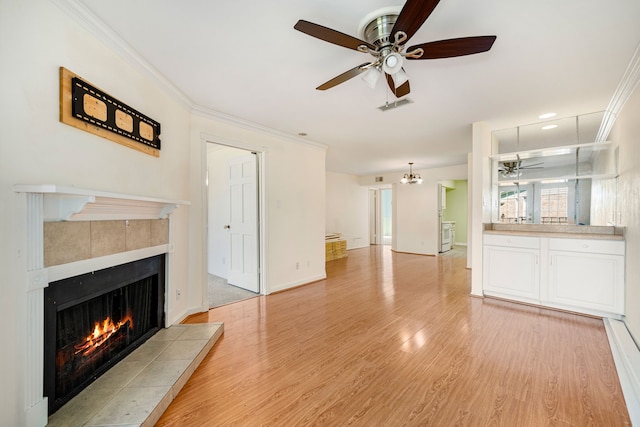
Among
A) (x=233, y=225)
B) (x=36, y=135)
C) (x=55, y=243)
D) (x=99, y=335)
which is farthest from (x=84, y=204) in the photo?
(x=233, y=225)

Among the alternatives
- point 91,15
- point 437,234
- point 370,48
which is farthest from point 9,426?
point 437,234

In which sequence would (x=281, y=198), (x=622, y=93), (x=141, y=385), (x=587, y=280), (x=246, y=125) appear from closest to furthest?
(x=141, y=385) < (x=622, y=93) < (x=587, y=280) < (x=246, y=125) < (x=281, y=198)

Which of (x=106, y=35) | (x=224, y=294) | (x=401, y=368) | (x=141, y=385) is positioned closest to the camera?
(x=141, y=385)

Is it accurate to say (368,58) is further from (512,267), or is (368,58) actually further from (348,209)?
(348,209)

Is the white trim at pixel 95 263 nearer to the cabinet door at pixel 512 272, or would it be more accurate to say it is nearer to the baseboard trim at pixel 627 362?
the baseboard trim at pixel 627 362

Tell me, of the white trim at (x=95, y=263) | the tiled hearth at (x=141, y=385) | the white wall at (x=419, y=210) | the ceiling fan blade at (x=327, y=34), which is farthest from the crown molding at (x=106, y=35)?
the white wall at (x=419, y=210)

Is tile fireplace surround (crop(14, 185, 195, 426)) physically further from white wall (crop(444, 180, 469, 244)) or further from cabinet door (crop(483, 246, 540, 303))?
white wall (crop(444, 180, 469, 244))

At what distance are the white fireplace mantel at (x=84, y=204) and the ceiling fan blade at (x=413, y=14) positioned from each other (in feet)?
6.26

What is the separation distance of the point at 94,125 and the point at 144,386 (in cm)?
177

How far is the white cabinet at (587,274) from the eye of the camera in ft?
9.48

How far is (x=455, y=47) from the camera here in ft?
5.27

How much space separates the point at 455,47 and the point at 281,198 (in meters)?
3.06

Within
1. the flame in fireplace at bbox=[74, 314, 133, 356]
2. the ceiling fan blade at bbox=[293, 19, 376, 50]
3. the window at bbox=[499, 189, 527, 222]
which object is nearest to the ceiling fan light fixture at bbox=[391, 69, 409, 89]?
the ceiling fan blade at bbox=[293, 19, 376, 50]

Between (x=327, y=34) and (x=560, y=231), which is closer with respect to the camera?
(x=327, y=34)
